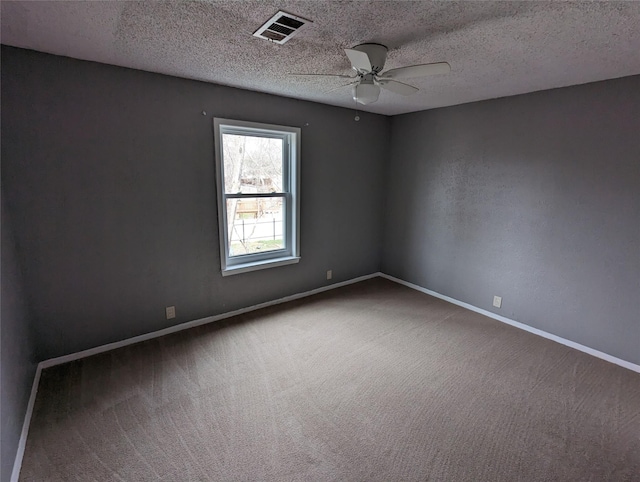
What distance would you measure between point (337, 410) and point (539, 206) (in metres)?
2.78

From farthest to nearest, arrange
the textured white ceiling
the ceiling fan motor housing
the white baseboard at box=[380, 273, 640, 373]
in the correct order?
the white baseboard at box=[380, 273, 640, 373] < the ceiling fan motor housing < the textured white ceiling

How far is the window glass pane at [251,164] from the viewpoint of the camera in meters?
3.24

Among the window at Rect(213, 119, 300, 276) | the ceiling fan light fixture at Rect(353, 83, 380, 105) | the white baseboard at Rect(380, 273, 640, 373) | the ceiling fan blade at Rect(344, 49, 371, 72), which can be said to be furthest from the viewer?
the window at Rect(213, 119, 300, 276)

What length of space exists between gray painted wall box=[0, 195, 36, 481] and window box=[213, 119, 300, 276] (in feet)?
5.10

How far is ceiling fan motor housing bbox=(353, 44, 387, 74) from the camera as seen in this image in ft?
6.32

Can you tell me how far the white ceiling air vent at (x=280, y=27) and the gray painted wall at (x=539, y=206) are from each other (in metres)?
2.60

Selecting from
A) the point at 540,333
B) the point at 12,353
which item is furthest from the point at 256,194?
the point at 540,333

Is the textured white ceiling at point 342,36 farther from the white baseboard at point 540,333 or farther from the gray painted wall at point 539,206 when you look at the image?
the white baseboard at point 540,333

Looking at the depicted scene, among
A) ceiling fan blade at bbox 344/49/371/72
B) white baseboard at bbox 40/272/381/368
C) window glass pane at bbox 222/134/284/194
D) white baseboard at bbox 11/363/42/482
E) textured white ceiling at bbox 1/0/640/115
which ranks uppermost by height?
textured white ceiling at bbox 1/0/640/115

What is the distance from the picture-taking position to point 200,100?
9.45ft

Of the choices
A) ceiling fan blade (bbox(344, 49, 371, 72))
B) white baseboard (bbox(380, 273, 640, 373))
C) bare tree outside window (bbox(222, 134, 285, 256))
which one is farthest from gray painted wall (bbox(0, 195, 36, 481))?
white baseboard (bbox(380, 273, 640, 373))

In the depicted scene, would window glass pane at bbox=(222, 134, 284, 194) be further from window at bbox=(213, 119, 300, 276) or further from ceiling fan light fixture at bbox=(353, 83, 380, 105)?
ceiling fan light fixture at bbox=(353, 83, 380, 105)

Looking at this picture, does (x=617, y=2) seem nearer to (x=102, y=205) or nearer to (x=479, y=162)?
(x=479, y=162)

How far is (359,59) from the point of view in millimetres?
1763
